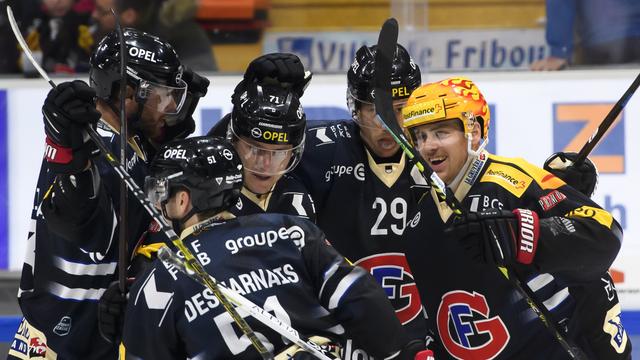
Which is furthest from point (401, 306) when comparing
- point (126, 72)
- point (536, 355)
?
point (126, 72)

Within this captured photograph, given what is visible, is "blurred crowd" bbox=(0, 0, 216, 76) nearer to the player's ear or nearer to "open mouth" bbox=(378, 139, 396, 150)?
"open mouth" bbox=(378, 139, 396, 150)

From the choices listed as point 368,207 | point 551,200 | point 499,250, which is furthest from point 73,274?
point 551,200

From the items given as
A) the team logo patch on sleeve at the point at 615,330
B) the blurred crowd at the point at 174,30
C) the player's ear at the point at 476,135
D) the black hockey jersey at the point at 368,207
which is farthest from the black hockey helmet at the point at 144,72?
the blurred crowd at the point at 174,30

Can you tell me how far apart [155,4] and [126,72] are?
2718 millimetres

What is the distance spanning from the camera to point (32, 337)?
340 cm

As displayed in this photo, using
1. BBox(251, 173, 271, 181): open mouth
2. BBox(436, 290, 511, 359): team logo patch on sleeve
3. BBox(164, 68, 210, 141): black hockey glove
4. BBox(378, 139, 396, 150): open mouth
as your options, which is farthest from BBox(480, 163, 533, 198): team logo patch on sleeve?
BBox(164, 68, 210, 141): black hockey glove

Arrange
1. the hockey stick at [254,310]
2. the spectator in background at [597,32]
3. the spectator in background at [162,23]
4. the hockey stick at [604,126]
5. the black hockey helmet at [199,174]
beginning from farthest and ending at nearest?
the spectator in background at [162,23], the spectator in background at [597,32], the hockey stick at [604,126], the black hockey helmet at [199,174], the hockey stick at [254,310]

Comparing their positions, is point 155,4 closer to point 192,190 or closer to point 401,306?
point 401,306

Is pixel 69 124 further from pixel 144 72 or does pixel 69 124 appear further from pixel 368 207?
pixel 368 207

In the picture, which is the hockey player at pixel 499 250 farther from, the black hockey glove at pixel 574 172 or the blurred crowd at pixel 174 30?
the blurred crowd at pixel 174 30

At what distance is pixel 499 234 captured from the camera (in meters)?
3.06

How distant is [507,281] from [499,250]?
0.28 metres

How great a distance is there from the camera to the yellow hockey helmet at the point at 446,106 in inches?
129

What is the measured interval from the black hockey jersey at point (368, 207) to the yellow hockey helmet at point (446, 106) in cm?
36
